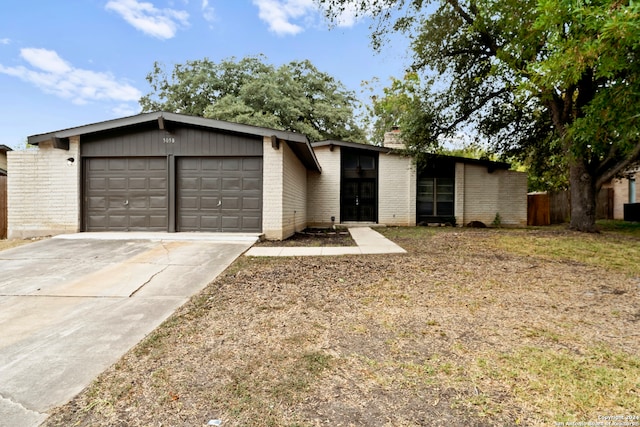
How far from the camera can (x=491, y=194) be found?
13.9m

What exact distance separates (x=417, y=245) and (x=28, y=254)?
8.05m

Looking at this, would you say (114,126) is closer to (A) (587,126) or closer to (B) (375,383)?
(B) (375,383)

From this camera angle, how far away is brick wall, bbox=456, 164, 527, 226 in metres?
13.9

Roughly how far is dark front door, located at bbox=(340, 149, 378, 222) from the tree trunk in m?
6.80

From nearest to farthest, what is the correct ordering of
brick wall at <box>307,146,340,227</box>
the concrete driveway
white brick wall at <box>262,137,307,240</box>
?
the concrete driveway → white brick wall at <box>262,137,307,240</box> → brick wall at <box>307,146,340,227</box>

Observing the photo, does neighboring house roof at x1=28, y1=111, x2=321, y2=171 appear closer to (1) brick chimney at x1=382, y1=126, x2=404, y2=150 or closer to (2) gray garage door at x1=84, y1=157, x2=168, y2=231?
(2) gray garage door at x1=84, y1=157, x2=168, y2=231

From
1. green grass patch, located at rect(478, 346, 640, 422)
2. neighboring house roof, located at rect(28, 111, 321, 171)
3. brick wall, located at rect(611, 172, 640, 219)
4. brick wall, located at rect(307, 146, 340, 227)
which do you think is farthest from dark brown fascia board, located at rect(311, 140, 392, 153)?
brick wall, located at rect(611, 172, 640, 219)

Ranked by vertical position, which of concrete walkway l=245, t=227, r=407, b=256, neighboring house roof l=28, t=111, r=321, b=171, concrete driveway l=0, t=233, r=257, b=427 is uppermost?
neighboring house roof l=28, t=111, r=321, b=171

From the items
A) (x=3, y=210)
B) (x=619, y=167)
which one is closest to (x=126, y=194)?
(x=3, y=210)

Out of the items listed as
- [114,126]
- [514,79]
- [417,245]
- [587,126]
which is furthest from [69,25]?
[587,126]

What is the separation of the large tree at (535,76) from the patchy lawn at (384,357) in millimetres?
3818

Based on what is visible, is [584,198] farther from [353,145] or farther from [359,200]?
[353,145]

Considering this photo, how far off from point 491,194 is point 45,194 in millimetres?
15765

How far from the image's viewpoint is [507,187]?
14.0 metres
